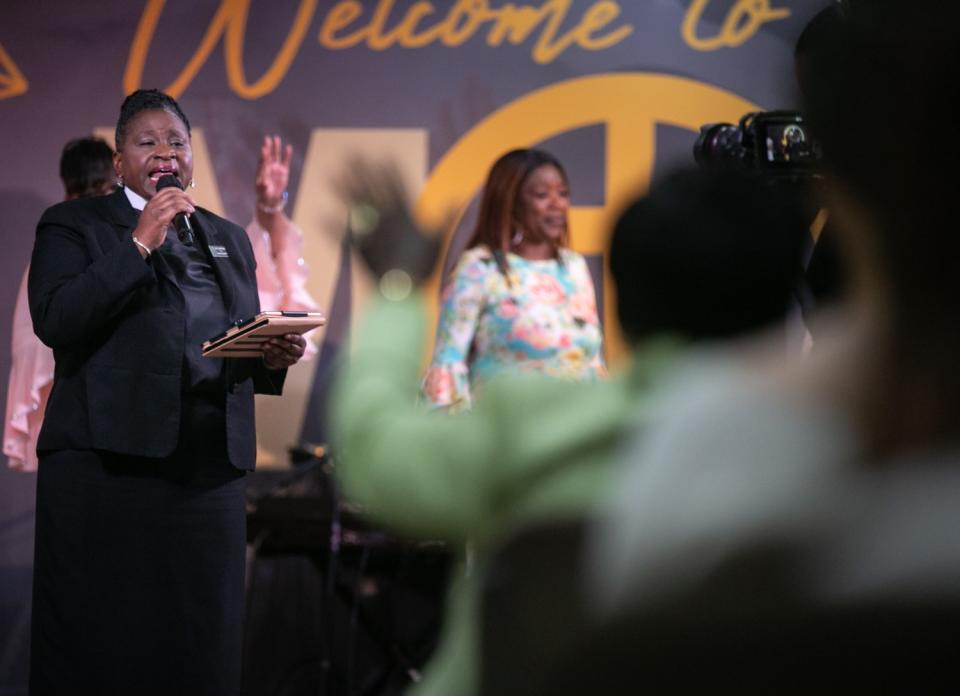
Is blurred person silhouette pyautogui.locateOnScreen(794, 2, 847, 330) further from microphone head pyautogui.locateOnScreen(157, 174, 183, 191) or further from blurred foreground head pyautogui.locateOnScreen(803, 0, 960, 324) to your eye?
microphone head pyautogui.locateOnScreen(157, 174, 183, 191)

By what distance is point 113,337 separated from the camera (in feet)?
8.48

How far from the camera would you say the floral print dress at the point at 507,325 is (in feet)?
11.0

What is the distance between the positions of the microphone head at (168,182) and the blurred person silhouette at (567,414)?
1.83 meters

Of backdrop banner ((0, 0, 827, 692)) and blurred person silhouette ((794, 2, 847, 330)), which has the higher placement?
backdrop banner ((0, 0, 827, 692))

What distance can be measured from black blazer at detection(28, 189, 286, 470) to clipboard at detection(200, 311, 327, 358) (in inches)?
5.4

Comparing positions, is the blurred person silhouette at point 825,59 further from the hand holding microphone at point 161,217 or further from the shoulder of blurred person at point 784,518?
the hand holding microphone at point 161,217

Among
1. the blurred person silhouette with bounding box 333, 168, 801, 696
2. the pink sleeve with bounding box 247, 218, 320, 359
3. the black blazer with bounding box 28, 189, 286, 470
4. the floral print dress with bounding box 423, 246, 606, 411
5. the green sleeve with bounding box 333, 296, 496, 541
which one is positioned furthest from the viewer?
the pink sleeve with bounding box 247, 218, 320, 359

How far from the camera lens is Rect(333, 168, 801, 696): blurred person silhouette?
66 centimetres

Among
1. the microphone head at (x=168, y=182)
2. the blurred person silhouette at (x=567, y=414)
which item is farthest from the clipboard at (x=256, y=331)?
the blurred person silhouette at (x=567, y=414)

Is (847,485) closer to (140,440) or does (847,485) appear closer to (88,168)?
(140,440)

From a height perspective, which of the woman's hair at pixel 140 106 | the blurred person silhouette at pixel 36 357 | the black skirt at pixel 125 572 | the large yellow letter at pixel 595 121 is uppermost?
the large yellow letter at pixel 595 121

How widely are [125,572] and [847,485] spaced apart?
230 cm

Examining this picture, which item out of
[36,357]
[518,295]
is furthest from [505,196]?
[36,357]

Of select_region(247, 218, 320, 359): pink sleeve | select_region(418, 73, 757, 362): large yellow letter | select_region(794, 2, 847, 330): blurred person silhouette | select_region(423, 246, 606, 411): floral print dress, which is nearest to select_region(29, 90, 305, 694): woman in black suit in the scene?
select_region(423, 246, 606, 411): floral print dress
